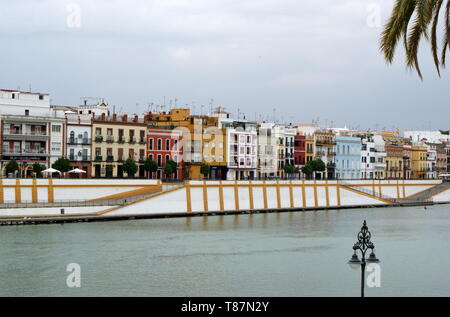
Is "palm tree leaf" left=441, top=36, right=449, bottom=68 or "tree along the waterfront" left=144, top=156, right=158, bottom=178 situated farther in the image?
"tree along the waterfront" left=144, top=156, right=158, bottom=178

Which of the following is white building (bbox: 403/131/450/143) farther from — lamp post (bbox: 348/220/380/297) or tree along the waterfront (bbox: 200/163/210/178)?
lamp post (bbox: 348/220/380/297)

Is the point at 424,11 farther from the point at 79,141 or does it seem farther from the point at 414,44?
the point at 79,141

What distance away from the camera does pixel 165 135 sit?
2943 inches

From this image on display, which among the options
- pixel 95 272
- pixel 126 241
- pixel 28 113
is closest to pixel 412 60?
pixel 95 272

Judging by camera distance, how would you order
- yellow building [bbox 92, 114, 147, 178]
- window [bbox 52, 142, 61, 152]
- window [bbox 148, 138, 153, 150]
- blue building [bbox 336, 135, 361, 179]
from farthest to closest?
blue building [bbox 336, 135, 361, 179], window [bbox 148, 138, 153, 150], yellow building [bbox 92, 114, 147, 178], window [bbox 52, 142, 61, 152]

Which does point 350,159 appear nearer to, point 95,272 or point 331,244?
point 331,244

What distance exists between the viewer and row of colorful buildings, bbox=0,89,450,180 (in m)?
63.1

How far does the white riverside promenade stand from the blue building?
16.5 m

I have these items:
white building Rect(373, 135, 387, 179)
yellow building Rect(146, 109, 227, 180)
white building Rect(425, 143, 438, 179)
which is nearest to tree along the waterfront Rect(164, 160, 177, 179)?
yellow building Rect(146, 109, 227, 180)

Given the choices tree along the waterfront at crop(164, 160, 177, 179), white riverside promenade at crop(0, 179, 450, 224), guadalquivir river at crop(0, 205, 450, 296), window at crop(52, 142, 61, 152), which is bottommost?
guadalquivir river at crop(0, 205, 450, 296)

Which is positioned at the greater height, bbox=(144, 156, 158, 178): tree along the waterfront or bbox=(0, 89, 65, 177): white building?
bbox=(0, 89, 65, 177): white building

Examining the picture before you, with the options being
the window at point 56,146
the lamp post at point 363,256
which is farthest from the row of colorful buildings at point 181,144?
the lamp post at point 363,256

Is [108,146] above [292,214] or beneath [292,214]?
above

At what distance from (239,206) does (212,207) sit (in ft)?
9.41
